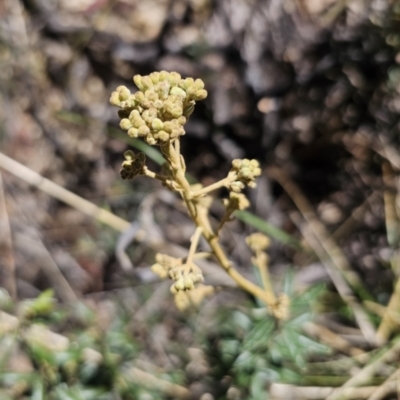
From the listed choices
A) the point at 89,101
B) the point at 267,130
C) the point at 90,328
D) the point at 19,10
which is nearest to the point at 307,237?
the point at 267,130

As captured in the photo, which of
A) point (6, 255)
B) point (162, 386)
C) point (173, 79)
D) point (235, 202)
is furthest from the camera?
point (6, 255)

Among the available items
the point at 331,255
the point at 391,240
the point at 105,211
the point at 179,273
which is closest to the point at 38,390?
the point at 179,273

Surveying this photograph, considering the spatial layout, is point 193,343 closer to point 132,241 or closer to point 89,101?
point 132,241

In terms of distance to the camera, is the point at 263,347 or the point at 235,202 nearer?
the point at 235,202

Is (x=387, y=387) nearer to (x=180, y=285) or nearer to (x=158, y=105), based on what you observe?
(x=180, y=285)

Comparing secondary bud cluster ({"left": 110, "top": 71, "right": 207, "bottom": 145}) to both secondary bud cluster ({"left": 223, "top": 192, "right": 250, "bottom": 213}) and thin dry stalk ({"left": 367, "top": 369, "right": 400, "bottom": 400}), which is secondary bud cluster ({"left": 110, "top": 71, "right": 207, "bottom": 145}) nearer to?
secondary bud cluster ({"left": 223, "top": 192, "right": 250, "bottom": 213})

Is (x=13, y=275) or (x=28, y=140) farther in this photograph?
(x=28, y=140)
